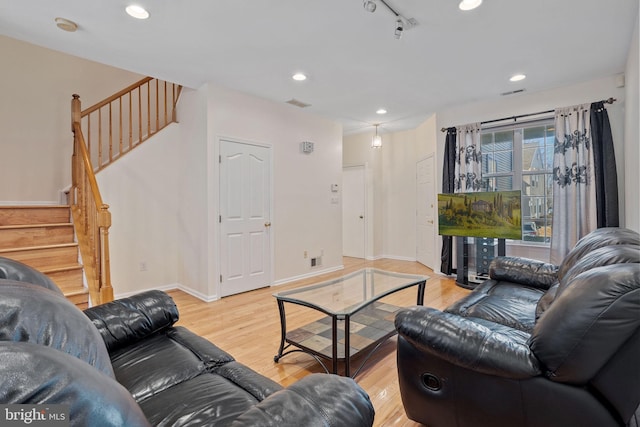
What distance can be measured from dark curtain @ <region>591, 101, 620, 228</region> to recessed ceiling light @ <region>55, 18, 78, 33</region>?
17.2 feet

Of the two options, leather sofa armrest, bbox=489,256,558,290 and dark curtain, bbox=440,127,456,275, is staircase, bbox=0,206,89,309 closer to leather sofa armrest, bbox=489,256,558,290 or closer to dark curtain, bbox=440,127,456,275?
leather sofa armrest, bbox=489,256,558,290

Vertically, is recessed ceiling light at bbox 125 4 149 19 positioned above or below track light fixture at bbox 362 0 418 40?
above

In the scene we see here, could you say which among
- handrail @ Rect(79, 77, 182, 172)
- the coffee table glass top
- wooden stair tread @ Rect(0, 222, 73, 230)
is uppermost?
handrail @ Rect(79, 77, 182, 172)

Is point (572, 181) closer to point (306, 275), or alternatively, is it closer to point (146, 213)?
point (306, 275)

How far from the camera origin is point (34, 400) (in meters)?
0.47

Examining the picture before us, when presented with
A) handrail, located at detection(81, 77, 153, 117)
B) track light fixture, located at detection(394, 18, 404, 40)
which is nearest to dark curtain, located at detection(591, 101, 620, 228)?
track light fixture, located at detection(394, 18, 404, 40)

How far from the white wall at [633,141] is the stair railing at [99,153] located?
4519 millimetres

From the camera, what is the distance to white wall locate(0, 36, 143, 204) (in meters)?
4.00

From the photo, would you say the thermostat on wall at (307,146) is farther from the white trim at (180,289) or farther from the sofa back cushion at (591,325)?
the sofa back cushion at (591,325)

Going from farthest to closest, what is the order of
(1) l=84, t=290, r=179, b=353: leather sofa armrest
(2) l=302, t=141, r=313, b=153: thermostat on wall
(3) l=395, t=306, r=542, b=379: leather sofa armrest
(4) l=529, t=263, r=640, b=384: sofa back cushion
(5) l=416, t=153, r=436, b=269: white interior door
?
1. (5) l=416, t=153, r=436, b=269: white interior door
2. (2) l=302, t=141, r=313, b=153: thermostat on wall
3. (1) l=84, t=290, r=179, b=353: leather sofa armrest
4. (3) l=395, t=306, r=542, b=379: leather sofa armrest
5. (4) l=529, t=263, r=640, b=384: sofa back cushion

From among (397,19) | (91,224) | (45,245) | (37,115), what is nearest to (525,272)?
(397,19)

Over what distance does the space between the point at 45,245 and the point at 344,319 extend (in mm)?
3057

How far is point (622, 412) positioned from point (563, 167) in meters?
3.59

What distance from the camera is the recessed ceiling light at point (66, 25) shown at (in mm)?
2516
